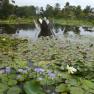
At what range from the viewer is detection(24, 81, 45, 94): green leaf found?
2.33m

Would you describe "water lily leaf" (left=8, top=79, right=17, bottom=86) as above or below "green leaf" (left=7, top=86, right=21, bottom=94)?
above

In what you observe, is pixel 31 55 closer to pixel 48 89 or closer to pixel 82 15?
pixel 48 89

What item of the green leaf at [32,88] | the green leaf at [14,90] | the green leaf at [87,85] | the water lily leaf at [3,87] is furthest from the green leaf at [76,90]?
the water lily leaf at [3,87]

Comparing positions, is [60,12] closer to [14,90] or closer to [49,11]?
[49,11]

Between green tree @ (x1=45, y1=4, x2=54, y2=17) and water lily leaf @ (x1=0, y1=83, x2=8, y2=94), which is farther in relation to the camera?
green tree @ (x1=45, y1=4, x2=54, y2=17)

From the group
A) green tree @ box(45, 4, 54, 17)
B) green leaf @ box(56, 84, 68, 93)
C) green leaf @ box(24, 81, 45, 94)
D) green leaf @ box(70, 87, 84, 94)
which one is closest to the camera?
green leaf @ box(24, 81, 45, 94)

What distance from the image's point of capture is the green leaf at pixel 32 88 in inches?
91.7

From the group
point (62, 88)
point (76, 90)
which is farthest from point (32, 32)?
point (76, 90)

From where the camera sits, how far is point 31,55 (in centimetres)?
591

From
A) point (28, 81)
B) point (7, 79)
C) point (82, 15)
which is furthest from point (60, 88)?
point (82, 15)

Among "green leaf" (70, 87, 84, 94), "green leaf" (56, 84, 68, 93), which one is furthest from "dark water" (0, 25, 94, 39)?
"green leaf" (70, 87, 84, 94)

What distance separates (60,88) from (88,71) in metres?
0.68

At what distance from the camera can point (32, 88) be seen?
2.37 meters

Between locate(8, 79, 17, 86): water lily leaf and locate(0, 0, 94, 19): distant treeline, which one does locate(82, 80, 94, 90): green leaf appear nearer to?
locate(8, 79, 17, 86): water lily leaf
